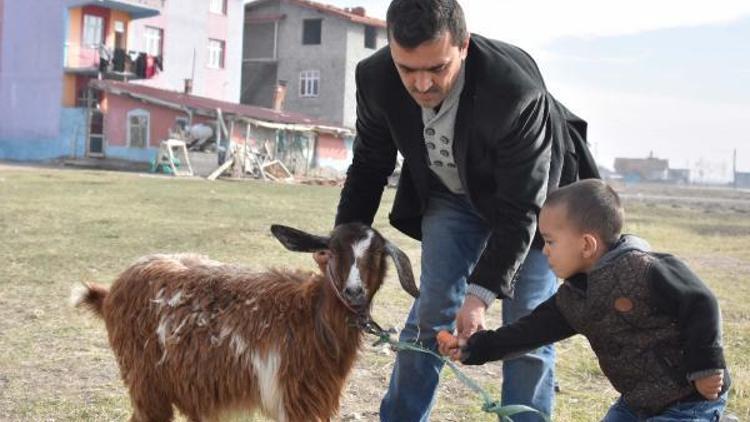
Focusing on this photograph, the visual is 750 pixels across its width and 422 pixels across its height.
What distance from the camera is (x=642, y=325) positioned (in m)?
3.40

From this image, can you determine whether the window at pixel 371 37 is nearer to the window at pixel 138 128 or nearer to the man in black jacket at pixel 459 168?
the window at pixel 138 128

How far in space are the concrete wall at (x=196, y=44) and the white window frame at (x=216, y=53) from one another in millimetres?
210

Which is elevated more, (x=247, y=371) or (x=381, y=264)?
(x=381, y=264)

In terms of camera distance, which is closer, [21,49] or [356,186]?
[356,186]

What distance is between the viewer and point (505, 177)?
12.3 ft

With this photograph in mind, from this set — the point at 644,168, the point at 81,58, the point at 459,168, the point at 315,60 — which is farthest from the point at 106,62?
the point at 644,168

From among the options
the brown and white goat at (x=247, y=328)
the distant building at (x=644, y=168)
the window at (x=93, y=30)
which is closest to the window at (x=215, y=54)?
the window at (x=93, y=30)

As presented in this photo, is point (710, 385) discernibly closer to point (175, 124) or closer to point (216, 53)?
point (175, 124)

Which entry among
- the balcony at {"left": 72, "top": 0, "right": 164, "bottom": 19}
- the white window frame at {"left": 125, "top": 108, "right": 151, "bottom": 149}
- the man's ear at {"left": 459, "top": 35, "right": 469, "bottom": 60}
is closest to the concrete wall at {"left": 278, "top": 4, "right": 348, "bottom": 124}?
the balcony at {"left": 72, "top": 0, "right": 164, "bottom": 19}

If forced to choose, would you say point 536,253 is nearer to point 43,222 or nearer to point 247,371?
point 247,371

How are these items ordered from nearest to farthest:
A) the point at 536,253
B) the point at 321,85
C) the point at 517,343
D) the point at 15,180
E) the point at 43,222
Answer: the point at 517,343
the point at 536,253
the point at 43,222
the point at 15,180
the point at 321,85

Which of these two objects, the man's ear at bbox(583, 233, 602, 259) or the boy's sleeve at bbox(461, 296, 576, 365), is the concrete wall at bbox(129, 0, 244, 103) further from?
the man's ear at bbox(583, 233, 602, 259)

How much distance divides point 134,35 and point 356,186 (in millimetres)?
43885

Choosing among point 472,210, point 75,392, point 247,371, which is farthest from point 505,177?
point 75,392
